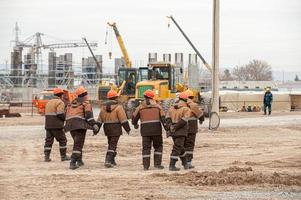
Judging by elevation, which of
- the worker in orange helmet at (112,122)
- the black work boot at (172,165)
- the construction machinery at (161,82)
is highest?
the construction machinery at (161,82)

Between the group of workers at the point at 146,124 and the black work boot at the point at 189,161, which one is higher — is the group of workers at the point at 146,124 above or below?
above

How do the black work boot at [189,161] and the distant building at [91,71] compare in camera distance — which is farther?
the distant building at [91,71]

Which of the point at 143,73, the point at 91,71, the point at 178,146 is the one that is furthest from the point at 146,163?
the point at 91,71

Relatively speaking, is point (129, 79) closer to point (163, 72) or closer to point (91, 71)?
point (163, 72)

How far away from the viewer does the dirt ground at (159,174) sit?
484 inches

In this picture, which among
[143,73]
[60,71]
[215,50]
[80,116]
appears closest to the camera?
[80,116]

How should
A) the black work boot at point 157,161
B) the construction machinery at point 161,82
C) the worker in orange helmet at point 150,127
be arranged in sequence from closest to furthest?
the worker in orange helmet at point 150,127 < the black work boot at point 157,161 < the construction machinery at point 161,82

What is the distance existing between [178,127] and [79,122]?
2553 millimetres

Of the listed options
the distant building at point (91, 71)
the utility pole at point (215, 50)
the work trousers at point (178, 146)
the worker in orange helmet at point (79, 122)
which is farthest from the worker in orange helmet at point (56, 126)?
the distant building at point (91, 71)

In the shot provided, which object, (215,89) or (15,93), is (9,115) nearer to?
(215,89)

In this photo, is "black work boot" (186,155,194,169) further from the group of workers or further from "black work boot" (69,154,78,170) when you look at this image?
"black work boot" (69,154,78,170)

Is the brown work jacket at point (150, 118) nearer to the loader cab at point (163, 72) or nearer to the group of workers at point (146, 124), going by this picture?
the group of workers at point (146, 124)

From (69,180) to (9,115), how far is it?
30.6 m

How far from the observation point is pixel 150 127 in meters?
16.3
